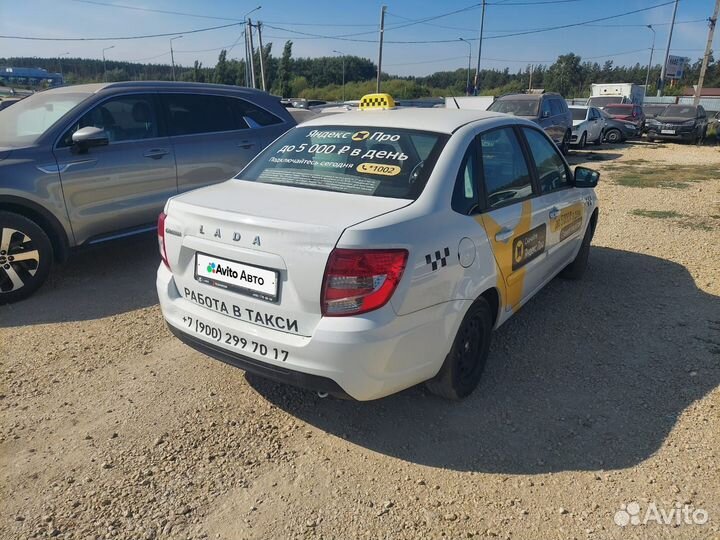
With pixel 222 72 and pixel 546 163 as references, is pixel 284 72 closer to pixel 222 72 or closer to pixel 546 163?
pixel 222 72

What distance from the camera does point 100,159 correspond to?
4.94m

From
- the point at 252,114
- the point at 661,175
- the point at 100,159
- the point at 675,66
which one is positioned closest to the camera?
the point at 100,159

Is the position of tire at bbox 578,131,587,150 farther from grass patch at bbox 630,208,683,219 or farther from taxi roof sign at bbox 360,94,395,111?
taxi roof sign at bbox 360,94,395,111

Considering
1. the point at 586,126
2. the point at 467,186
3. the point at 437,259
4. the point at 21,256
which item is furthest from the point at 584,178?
the point at 586,126

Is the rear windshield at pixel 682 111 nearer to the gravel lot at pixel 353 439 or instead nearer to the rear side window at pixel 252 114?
the rear side window at pixel 252 114

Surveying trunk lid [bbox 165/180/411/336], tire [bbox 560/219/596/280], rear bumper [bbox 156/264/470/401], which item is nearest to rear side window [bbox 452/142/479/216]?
trunk lid [bbox 165/180/411/336]

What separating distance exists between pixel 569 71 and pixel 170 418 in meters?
93.3

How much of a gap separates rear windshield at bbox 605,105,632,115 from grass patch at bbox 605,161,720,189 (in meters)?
10.4

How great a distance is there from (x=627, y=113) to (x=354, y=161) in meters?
24.3

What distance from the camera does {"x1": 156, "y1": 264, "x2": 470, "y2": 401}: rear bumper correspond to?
2.42m

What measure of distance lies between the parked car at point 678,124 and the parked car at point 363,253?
811 inches

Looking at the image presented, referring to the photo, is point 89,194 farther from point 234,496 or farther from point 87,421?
point 234,496

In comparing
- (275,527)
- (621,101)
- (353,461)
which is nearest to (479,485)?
(353,461)

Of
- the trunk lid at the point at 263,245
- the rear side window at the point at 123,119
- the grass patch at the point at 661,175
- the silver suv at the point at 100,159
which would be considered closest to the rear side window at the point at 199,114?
the silver suv at the point at 100,159
